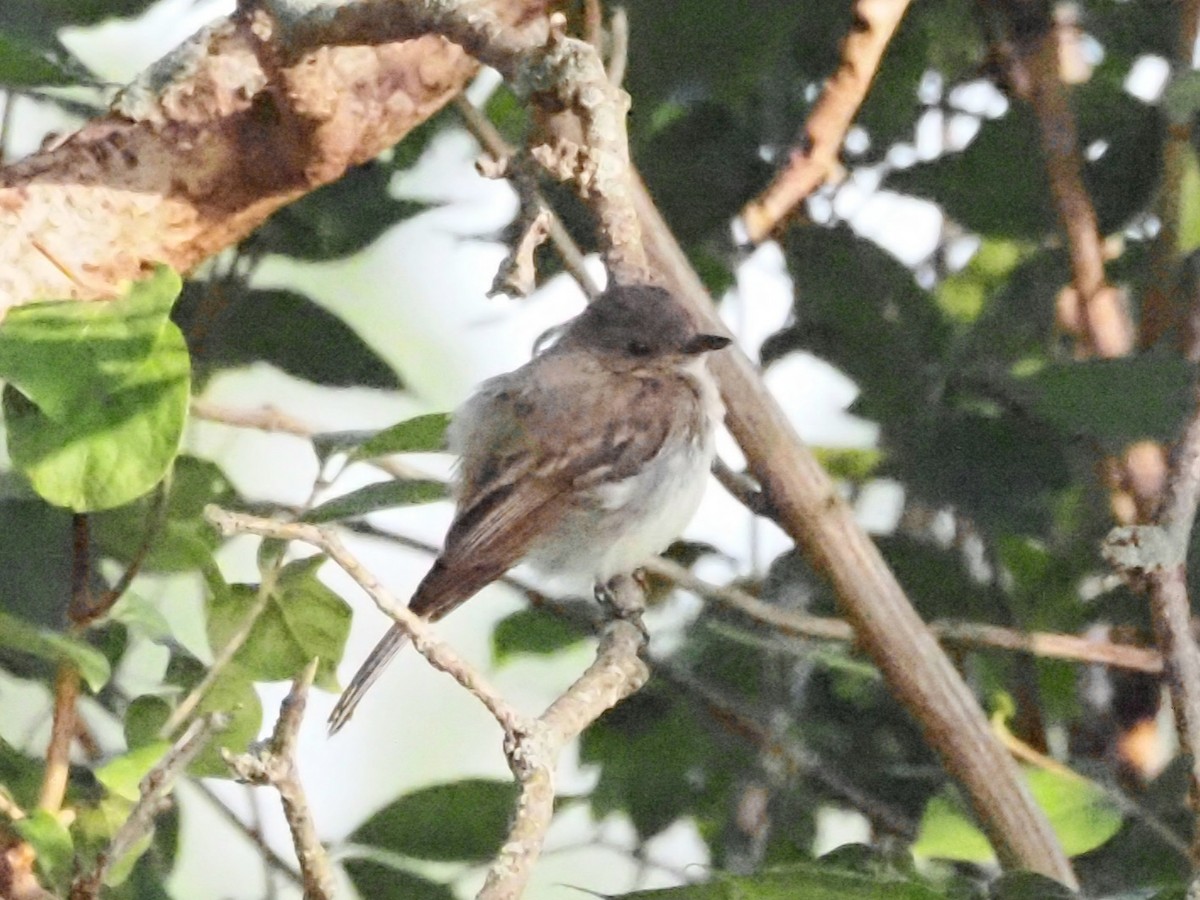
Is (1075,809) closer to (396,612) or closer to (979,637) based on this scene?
(979,637)

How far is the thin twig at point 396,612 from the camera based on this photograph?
1490 mm

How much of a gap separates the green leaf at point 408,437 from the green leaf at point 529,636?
82 cm

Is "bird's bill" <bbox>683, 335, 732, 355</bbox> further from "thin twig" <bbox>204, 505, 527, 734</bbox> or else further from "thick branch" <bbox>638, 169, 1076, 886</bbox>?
"thin twig" <bbox>204, 505, 527, 734</bbox>

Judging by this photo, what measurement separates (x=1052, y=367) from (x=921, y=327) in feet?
1.21

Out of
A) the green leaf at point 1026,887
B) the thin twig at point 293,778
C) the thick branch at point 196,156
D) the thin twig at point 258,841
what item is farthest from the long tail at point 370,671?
the thin twig at point 293,778

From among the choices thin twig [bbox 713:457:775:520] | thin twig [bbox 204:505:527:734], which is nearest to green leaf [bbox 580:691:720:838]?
thin twig [bbox 713:457:775:520]

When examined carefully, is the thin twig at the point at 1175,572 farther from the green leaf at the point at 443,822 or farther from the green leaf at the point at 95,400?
the green leaf at the point at 95,400

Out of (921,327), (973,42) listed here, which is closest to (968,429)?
(921,327)

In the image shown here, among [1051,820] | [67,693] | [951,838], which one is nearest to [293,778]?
[67,693]

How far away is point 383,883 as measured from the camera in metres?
2.35

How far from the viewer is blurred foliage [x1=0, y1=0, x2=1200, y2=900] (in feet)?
6.72

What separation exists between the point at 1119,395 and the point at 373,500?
1.05 metres

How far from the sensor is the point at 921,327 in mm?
2684

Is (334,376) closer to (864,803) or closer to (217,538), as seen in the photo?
(217,538)
